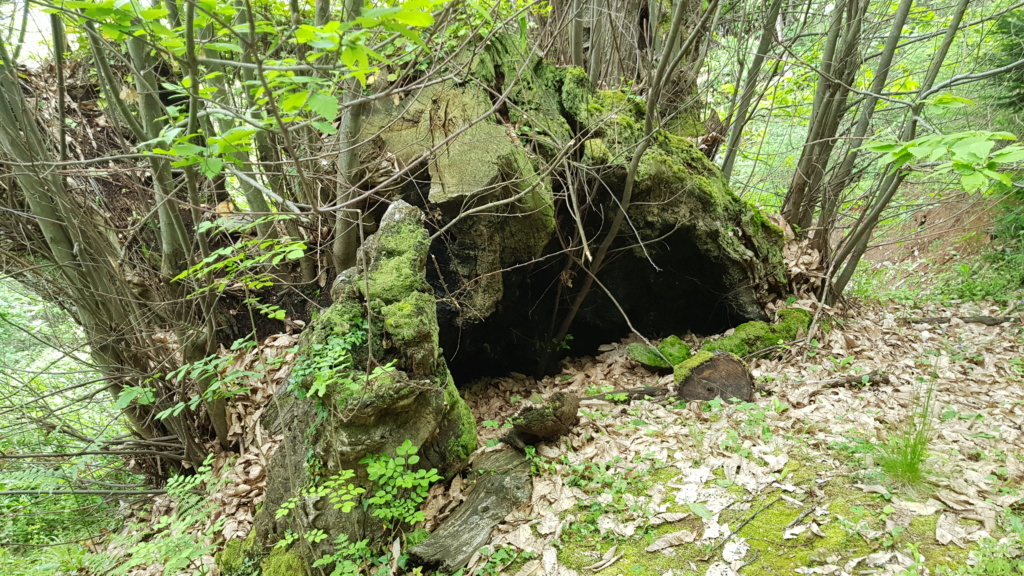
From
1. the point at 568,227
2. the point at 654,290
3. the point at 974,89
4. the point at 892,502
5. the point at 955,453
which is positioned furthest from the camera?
the point at 974,89

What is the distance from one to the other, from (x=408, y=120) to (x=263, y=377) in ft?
8.83

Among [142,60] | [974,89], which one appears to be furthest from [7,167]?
[974,89]

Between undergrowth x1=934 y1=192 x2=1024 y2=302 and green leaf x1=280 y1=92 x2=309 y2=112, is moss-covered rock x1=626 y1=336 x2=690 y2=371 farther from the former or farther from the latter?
green leaf x1=280 y1=92 x2=309 y2=112

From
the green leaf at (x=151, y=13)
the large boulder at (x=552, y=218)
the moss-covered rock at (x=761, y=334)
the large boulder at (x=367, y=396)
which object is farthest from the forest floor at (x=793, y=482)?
the green leaf at (x=151, y=13)

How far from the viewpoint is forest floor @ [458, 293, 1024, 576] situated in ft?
8.03

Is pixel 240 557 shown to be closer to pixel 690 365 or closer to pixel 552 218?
pixel 552 218

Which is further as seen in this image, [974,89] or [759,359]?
[974,89]

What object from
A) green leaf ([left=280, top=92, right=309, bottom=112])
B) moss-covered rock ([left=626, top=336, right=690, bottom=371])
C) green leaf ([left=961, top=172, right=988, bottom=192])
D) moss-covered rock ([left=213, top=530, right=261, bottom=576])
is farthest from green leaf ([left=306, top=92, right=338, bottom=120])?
moss-covered rock ([left=626, top=336, right=690, bottom=371])

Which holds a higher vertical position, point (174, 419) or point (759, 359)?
point (174, 419)

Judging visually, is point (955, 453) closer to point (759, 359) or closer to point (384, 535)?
point (759, 359)

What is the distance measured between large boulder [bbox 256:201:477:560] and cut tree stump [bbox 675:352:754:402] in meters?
1.96

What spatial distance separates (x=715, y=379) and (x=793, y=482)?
4.50 feet

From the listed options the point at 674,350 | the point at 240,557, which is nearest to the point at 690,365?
the point at 674,350

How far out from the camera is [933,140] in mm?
2205
